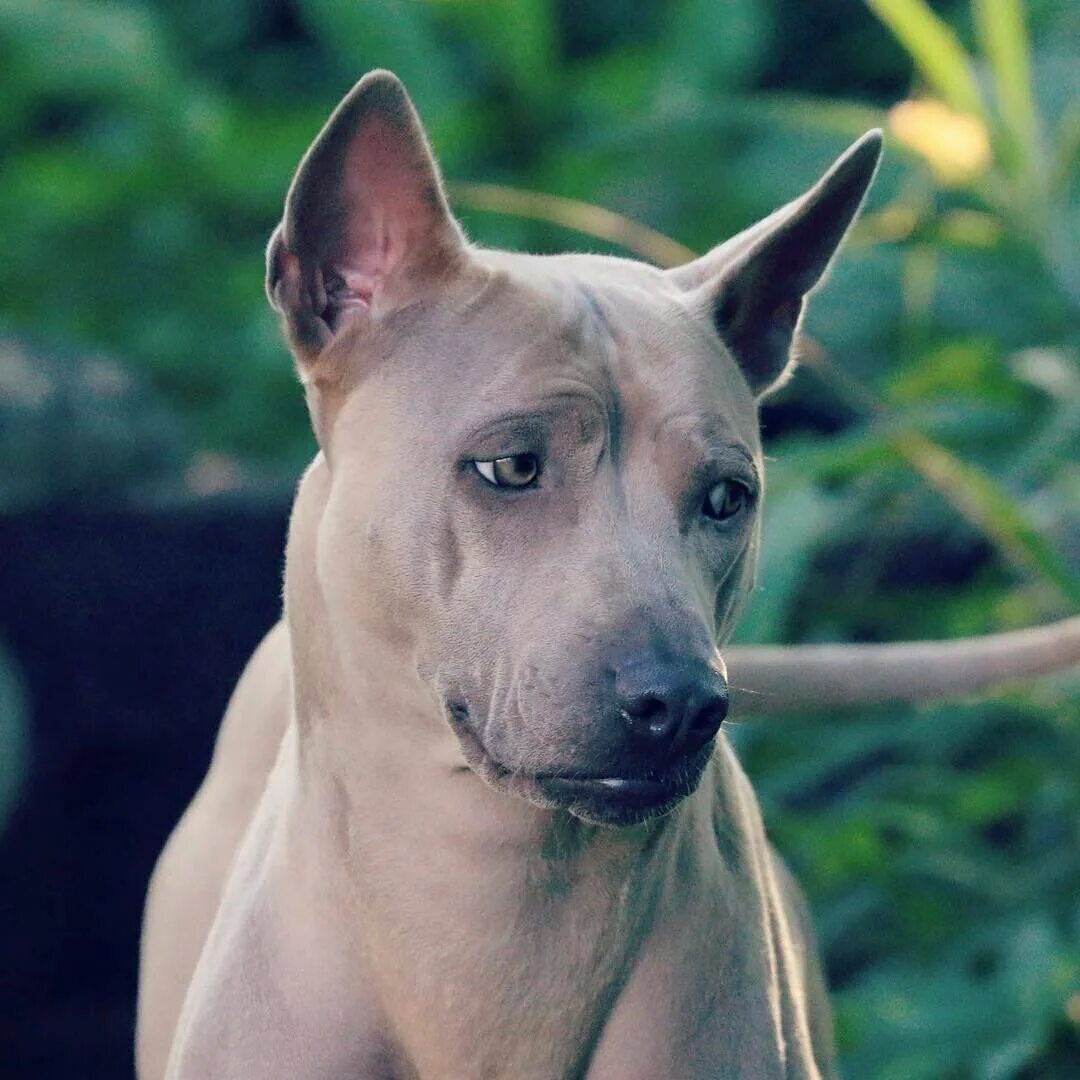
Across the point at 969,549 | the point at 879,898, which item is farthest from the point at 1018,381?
the point at 879,898

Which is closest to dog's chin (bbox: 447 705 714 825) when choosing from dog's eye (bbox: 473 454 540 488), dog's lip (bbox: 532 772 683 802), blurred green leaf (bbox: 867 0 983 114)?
dog's lip (bbox: 532 772 683 802)

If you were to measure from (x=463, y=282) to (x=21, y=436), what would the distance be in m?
3.84

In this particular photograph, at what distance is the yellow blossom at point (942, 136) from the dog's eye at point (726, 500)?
2.49 metres

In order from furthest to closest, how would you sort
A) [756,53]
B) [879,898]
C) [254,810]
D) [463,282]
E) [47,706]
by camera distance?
1. [756,53]
2. [47,706]
3. [879,898]
4. [254,810]
5. [463,282]

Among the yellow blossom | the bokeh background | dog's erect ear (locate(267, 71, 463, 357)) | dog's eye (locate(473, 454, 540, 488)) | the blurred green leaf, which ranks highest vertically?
dog's erect ear (locate(267, 71, 463, 357))

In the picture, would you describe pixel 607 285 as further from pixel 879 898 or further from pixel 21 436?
pixel 21 436

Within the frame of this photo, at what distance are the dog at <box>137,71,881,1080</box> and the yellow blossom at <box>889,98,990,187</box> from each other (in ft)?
7.38

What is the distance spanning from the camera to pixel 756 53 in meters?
7.20

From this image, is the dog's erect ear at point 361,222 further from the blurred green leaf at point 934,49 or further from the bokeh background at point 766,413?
the blurred green leaf at point 934,49

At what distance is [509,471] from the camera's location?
6.36ft

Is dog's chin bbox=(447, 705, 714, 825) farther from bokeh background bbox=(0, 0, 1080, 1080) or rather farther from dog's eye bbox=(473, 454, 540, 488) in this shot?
bokeh background bbox=(0, 0, 1080, 1080)

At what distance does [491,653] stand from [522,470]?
0.18 m

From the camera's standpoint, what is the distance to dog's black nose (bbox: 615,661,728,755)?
1801 millimetres

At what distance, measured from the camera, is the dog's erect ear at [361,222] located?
203 centimetres
